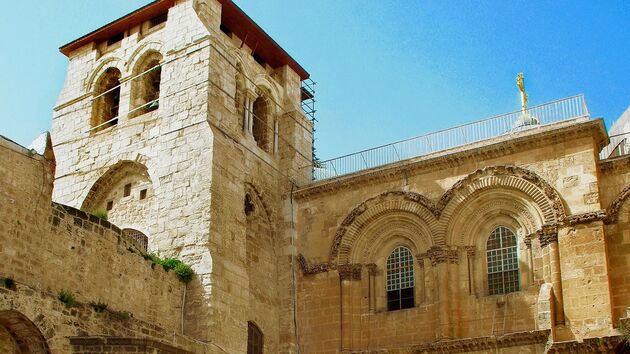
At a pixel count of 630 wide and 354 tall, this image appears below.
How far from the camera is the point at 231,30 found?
25141 mm

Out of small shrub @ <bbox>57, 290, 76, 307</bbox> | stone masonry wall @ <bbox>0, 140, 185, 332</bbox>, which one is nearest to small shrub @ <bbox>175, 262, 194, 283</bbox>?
stone masonry wall @ <bbox>0, 140, 185, 332</bbox>

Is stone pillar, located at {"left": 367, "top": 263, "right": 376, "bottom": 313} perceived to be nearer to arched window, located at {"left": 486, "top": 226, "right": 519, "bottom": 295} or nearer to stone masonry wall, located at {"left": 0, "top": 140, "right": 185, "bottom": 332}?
arched window, located at {"left": 486, "top": 226, "right": 519, "bottom": 295}

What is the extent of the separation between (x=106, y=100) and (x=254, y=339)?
8.51 m

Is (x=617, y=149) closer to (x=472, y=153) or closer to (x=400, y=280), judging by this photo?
(x=472, y=153)

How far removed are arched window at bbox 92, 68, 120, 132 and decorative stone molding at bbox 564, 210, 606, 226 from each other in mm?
12766

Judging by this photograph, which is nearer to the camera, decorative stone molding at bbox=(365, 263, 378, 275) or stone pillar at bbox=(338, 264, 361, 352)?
stone pillar at bbox=(338, 264, 361, 352)

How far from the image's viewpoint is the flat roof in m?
24.5

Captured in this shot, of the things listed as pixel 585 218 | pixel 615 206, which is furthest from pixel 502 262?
pixel 615 206

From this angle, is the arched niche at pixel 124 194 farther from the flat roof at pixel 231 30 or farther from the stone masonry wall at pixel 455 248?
the flat roof at pixel 231 30

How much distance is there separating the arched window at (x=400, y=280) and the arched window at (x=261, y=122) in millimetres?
5139

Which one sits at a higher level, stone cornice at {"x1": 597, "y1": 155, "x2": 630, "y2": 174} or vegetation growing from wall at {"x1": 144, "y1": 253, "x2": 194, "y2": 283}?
stone cornice at {"x1": 597, "y1": 155, "x2": 630, "y2": 174}

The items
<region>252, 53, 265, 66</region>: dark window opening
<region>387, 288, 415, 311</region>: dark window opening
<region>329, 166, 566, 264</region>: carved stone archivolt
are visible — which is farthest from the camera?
<region>252, 53, 265, 66</region>: dark window opening

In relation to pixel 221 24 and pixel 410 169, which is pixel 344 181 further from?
pixel 221 24

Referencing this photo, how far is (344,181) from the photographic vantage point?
22922 mm
